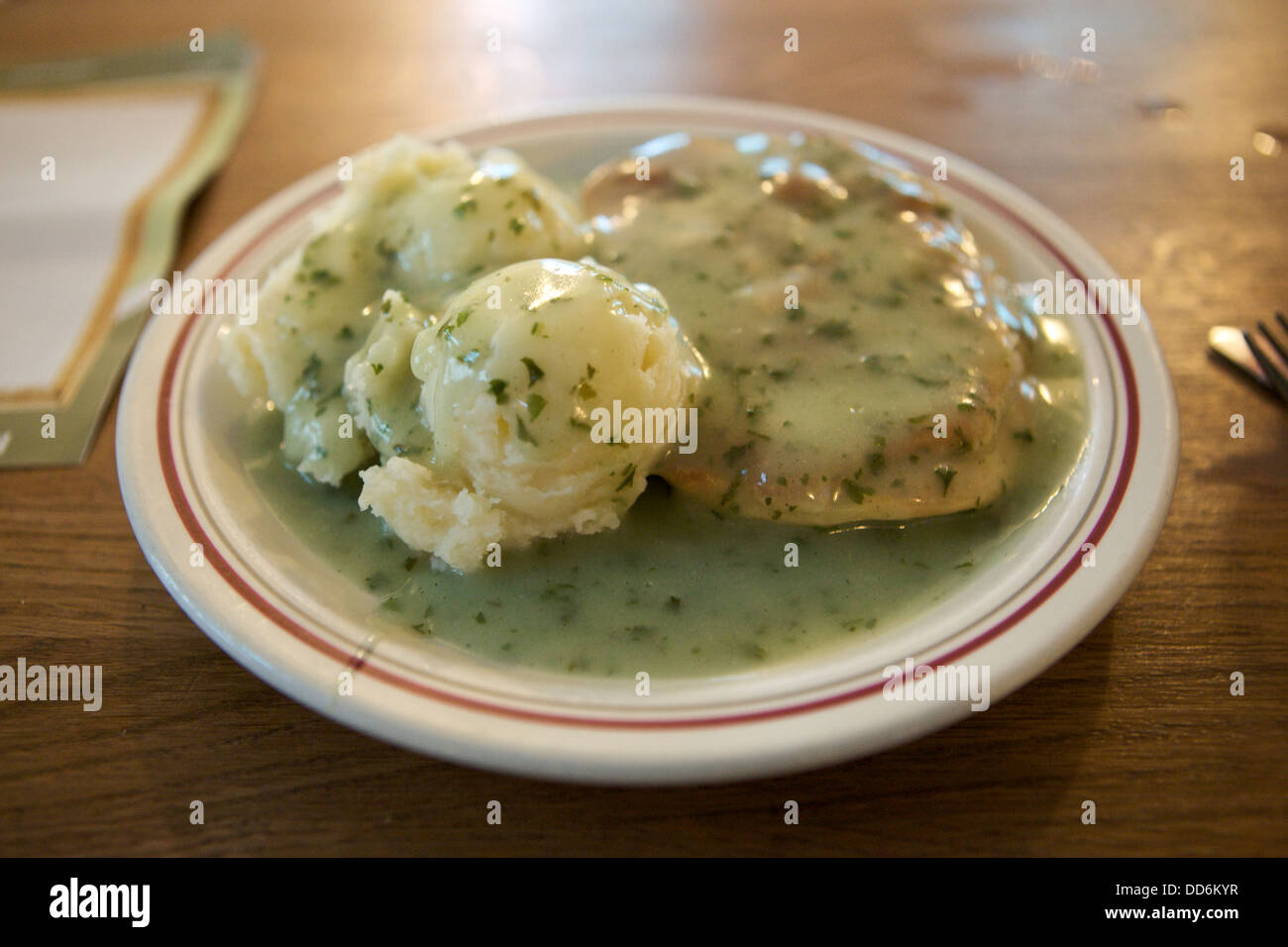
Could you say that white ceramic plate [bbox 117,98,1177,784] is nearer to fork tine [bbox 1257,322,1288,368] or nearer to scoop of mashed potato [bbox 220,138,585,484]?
scoop of mashed potato [bbox 220,138,585,484]

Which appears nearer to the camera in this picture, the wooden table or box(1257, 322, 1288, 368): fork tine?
the wooden table

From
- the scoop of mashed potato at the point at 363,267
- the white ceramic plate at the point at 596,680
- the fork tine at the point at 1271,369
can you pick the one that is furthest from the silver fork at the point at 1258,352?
the scoop of mashed potato at the point at 363,267

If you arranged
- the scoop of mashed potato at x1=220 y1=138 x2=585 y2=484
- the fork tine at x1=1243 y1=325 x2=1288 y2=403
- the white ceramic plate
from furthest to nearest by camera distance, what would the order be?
the fork tine at x1=1243 y1=325 x2=1288 y2=403, the scoop of mashed potato at x1=220 y1=138 x2=585 y2=484, the white ceramic plate

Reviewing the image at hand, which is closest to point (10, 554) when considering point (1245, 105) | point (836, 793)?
point (836, 793)

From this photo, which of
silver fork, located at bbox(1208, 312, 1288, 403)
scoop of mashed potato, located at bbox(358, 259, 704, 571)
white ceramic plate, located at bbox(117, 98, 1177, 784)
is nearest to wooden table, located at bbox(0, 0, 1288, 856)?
silver fork, located at bbox(1208, 312, 1288, 403)

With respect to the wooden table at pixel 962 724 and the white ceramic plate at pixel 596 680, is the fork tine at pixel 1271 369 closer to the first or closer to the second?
the wooden table at pixel 962 724

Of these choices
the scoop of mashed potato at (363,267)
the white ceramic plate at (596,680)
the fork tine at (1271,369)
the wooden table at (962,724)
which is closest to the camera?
the white ceramic plate at (596,680)
